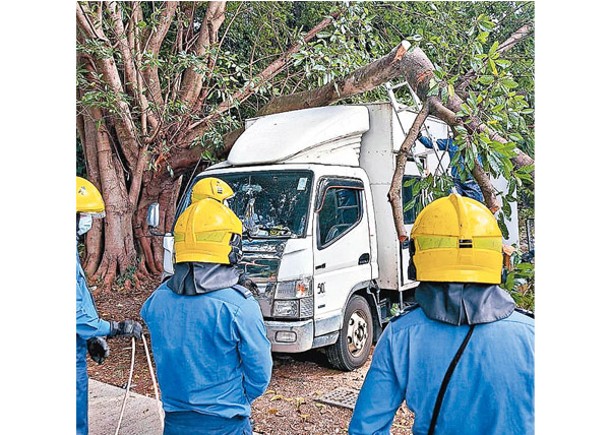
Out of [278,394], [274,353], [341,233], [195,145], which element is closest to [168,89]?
[195,145]

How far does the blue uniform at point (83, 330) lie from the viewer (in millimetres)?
2500

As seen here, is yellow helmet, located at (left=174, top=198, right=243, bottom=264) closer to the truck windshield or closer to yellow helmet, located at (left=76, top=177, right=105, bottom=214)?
yellow helmet, located at (left=76, top=177, right=105, bottom=214)

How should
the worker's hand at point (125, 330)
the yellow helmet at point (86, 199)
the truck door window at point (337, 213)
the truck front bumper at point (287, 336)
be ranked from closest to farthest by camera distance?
the yellow helmet at point (86, 199) → the worker's hand at point (125, 330) → the truck front bumper at point (287, 336) → the truck door window at point (337, 213)

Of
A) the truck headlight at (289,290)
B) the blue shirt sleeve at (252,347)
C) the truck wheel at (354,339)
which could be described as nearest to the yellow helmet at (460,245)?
the blue shirt sleeve at (252,347)

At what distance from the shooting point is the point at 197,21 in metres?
4.81

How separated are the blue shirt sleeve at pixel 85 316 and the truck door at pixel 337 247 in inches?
57.2

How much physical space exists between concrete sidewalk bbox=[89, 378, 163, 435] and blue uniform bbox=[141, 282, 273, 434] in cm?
113

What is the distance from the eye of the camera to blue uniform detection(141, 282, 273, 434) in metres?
1.98

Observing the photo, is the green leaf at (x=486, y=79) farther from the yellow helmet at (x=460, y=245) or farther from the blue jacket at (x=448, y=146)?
the yellow helmet at (x=460, y=245)

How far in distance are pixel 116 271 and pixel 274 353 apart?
4.11 ft

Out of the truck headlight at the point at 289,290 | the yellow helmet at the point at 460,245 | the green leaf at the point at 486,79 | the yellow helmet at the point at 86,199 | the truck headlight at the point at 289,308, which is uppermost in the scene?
the green leaf at the point at 486,79

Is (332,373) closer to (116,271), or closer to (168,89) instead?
(116,271)

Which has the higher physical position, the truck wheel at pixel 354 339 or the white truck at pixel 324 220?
the white truck at pixel 324 220

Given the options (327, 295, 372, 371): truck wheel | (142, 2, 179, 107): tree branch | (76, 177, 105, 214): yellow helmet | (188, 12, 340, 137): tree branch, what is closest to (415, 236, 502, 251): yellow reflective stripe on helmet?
(76, 177, 105, 214): yellow helmet
